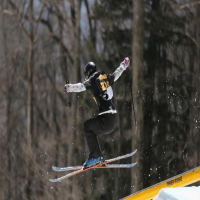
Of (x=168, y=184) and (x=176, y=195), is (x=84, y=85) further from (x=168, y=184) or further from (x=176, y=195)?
(x=168, y=184)

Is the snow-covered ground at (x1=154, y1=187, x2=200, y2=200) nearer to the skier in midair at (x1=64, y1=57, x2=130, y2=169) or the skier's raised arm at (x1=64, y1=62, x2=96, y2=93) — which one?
the skier in midair at (x1=64, y1=57, x2=130, y2=169)

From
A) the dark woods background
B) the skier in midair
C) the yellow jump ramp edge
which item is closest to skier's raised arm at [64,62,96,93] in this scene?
the skier in midair

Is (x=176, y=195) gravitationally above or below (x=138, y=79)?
below

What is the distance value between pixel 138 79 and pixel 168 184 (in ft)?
7.36

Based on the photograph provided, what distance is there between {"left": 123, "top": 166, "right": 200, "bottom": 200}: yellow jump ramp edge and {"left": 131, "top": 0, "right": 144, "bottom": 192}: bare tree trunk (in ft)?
2.68

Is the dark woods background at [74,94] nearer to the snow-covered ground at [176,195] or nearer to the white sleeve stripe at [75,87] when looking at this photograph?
the white sleeve stripe at [75,87]

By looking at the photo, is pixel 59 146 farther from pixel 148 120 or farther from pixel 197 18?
pixel 197 18

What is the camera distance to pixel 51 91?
5617mm

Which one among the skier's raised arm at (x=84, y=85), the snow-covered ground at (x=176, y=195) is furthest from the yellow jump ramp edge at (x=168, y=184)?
the skier's raised arm at (x=84, y=85)

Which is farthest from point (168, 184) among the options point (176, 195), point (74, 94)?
point (74, 94)

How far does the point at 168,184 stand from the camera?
5.01 meters

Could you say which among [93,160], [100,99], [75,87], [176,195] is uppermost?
[75,87]

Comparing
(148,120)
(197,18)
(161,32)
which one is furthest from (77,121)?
(197,18)

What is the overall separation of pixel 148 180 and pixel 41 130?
258 cm
